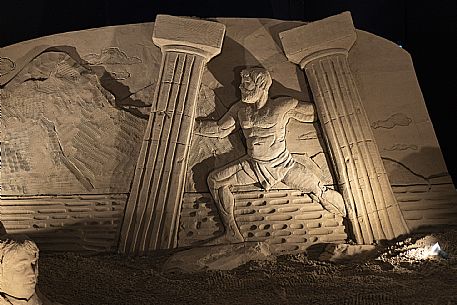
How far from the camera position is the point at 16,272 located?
9.89ft

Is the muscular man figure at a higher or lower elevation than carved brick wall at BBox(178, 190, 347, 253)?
higher

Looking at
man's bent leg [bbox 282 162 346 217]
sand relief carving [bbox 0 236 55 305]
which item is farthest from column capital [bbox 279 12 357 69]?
sand relief carving [bbox 0 236 55 305]

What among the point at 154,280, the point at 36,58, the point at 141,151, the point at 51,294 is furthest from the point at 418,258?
the point at 36,58

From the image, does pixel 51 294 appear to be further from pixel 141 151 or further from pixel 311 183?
pixel 311 183

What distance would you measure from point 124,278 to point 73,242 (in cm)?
74

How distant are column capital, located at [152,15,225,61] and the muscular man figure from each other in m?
0.34

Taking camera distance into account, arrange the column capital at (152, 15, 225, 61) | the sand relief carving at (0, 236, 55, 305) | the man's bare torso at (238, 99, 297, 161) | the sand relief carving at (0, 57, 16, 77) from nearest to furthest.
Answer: the sand relief carving at (0, 236, 55, 305)
the man's bare torso at (238, 99, 297, 161)
the column capital at (152, 15, 225, 61)
the sand relief carving at (0, 57, 16, 77)

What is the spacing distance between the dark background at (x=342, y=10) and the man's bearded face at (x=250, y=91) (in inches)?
69.9

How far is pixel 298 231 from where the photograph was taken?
4457 mm

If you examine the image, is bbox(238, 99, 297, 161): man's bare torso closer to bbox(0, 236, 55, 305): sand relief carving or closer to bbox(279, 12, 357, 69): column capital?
bbox(279, 12, 357, 69): column capital

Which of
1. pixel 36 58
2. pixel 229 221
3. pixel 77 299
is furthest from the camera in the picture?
pixel 36 58

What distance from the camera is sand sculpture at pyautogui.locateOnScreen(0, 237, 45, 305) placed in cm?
301

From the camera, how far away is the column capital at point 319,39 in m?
4.66

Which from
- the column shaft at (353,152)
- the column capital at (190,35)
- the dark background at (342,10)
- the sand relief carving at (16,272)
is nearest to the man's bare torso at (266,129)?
the column shaft at (353,152)
